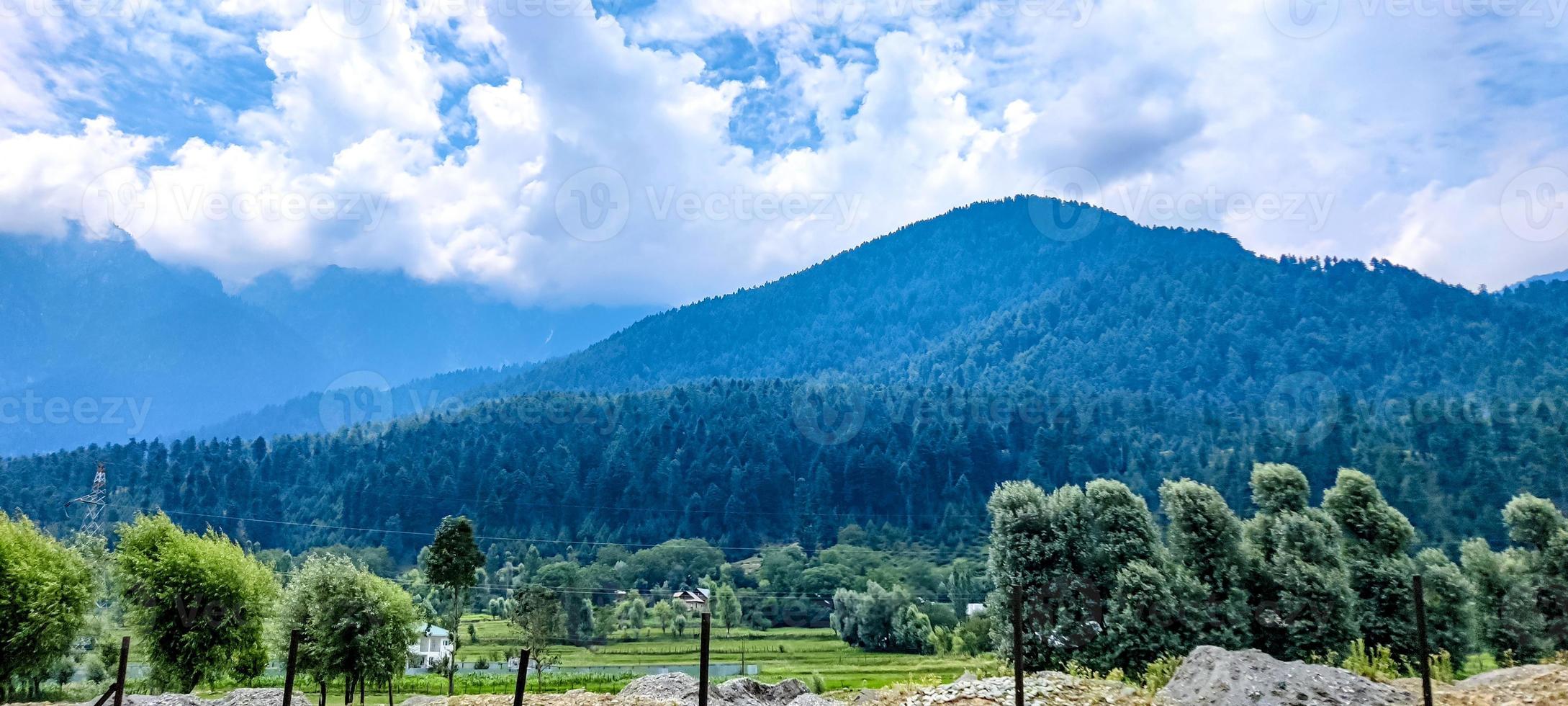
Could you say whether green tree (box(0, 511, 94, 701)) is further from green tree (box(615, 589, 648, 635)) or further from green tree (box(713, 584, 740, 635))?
green tree (box(713, 584, 740, 635))

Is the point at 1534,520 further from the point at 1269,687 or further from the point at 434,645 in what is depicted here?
the point at 434,645

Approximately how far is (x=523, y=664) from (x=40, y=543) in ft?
101

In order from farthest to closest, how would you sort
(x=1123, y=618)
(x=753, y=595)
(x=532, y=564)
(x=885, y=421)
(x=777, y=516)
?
(x=885, y=421), (x=777, y=516), (x=532, y=564), (x=753, y=595), (x=1123, y=618)

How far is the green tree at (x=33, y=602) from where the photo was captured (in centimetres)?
2911

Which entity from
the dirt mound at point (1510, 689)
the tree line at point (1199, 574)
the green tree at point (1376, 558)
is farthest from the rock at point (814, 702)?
the green tree at point (1376, 558)

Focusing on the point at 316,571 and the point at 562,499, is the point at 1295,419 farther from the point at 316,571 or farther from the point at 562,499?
the point at 316,571

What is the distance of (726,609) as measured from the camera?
9700 centimetres

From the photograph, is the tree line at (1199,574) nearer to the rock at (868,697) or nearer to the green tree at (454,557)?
the rock at (868,697)

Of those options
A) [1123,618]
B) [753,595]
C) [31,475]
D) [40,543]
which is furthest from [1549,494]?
[31,475]

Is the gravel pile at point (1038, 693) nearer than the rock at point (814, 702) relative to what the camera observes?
Yes

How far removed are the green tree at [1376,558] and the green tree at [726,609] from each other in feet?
247

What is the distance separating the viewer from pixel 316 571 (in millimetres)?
32469

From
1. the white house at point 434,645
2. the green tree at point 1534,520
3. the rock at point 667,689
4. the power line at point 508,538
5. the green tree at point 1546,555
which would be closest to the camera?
the rock at point 667,689

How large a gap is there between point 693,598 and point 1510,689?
93614 mm
